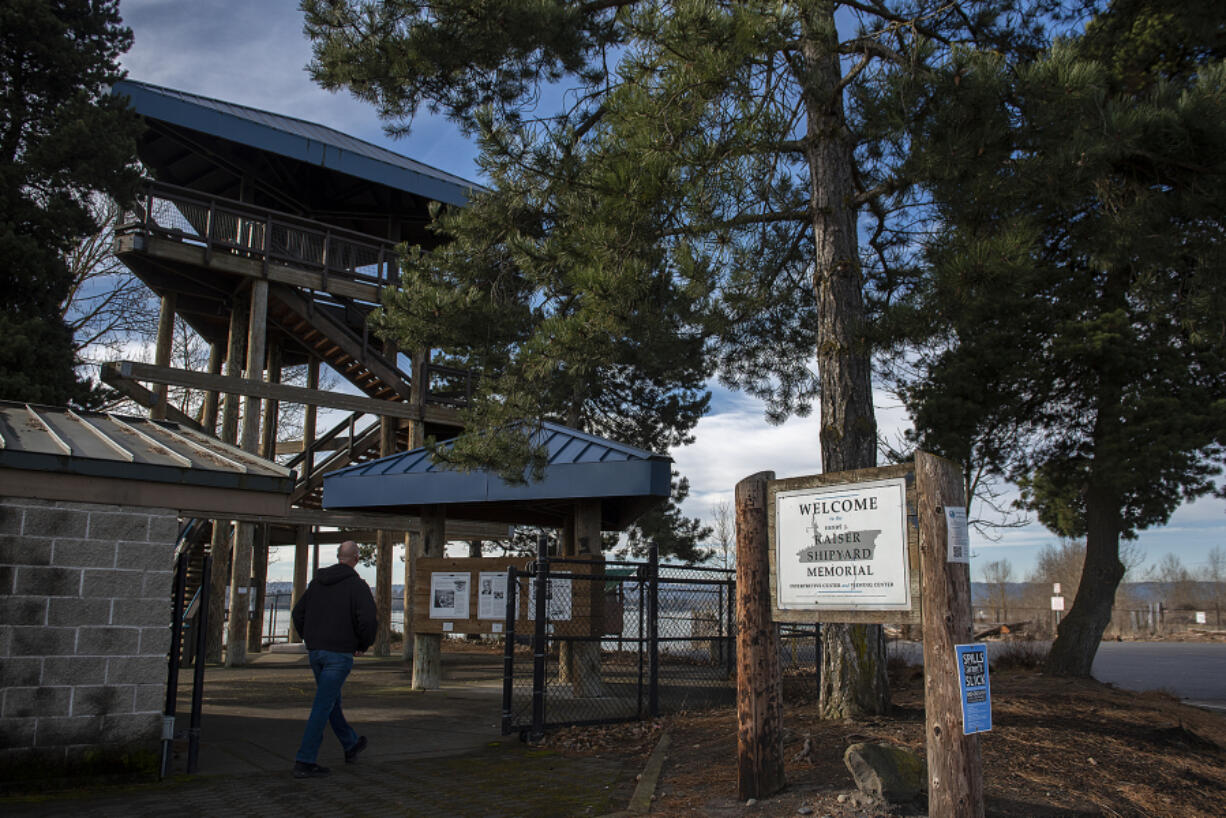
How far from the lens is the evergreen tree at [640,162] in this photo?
7473 mm

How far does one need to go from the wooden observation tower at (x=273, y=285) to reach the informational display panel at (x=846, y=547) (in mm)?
11029

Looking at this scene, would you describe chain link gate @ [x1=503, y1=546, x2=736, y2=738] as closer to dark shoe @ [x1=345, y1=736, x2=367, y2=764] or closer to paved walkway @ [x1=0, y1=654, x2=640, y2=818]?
paved walkway @ [x1=0, y1=654, x2=640, y2=818]

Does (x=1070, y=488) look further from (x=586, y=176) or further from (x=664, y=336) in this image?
(x=586, y=176)

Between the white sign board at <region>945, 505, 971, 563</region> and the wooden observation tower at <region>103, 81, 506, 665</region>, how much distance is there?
11.9 metres

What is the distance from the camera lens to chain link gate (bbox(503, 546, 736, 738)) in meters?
8.85

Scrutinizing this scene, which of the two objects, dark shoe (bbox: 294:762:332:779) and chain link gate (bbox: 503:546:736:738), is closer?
dark shoe (bbox: 294:762:332:779)

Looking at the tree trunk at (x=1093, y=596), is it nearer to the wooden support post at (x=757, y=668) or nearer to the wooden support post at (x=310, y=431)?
the wooden support post at (x=757, y=668)

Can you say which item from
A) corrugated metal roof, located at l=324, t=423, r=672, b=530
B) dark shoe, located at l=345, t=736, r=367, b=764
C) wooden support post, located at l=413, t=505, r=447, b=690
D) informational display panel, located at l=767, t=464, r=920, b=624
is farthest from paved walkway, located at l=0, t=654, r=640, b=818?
corrugated metal roof, located at l=324, t=423, r=672, b=530

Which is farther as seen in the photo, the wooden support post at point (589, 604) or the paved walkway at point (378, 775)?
the wooden support post at point (589, 604)

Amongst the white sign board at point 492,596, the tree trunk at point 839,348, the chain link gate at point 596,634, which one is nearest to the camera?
the tree trunk at point 839,348

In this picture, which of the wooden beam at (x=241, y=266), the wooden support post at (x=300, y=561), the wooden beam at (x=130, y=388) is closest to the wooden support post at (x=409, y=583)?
the wooden support post at (x=300, y=561)

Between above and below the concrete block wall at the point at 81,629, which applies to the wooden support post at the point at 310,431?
above

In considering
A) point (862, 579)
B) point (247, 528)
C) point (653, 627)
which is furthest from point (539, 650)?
point (247, 528)

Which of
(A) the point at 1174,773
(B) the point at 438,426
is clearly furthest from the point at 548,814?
(B) the point at 438,426
